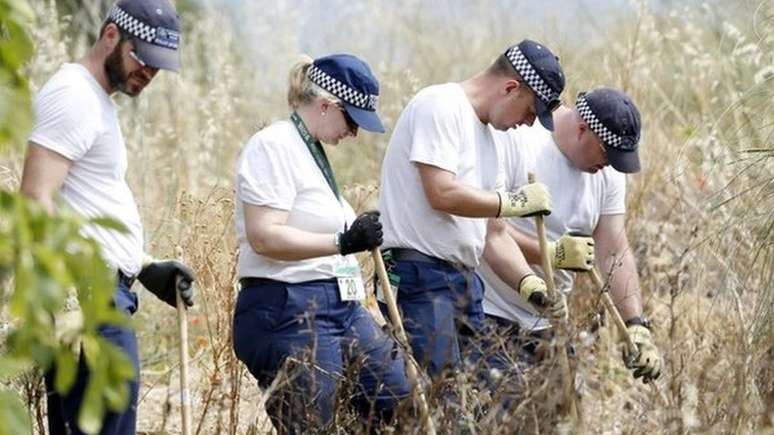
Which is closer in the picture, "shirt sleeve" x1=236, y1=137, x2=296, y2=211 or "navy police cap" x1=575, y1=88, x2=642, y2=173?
"shirt sleeve" x1=236, y1=137, x2=296, y2=211

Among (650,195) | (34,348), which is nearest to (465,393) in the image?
(34,348)

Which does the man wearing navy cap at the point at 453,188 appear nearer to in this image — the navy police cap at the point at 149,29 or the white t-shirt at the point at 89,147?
the navy police cap at the point at 149,29

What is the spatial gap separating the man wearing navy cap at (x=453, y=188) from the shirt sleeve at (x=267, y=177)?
57 centimetres

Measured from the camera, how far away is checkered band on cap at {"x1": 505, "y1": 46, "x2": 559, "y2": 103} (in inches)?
235

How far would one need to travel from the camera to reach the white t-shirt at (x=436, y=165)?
5.77 metres

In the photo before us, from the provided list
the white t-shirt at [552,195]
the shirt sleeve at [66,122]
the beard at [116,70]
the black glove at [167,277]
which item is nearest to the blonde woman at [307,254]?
the black glove at [167,277]

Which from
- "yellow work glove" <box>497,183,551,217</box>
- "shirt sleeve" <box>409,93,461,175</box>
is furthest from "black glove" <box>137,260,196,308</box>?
"yellow work glove" <box>497,183,551,217</box>

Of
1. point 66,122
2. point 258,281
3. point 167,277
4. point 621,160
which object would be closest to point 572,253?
point 621,160

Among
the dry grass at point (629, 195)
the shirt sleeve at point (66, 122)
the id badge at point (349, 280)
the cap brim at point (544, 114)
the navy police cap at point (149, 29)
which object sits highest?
the navy police cap at point (149, 29)

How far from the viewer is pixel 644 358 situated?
6598 mm

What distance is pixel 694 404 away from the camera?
5008 millimetres

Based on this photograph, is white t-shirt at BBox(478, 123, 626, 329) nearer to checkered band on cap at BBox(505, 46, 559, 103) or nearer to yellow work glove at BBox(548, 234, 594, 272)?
yellow work glove at BBox(548, 234, 594, 272)

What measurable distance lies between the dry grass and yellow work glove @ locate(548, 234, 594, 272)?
34 cm

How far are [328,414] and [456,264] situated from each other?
0.77m
